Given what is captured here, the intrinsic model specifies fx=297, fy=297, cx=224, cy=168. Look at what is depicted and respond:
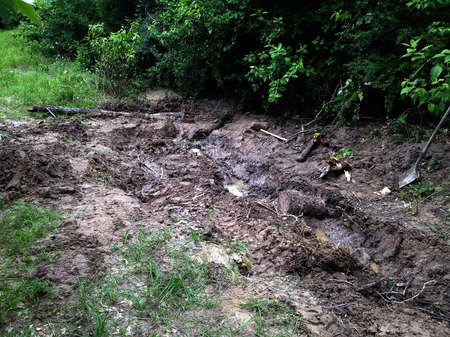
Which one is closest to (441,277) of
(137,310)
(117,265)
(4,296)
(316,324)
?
(316,324)

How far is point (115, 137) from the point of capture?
541cm

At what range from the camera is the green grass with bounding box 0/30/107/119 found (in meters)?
6.04

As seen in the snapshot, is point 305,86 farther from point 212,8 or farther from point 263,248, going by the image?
point 263,248

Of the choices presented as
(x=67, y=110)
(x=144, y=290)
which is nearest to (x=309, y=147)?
(x=144, y=290)

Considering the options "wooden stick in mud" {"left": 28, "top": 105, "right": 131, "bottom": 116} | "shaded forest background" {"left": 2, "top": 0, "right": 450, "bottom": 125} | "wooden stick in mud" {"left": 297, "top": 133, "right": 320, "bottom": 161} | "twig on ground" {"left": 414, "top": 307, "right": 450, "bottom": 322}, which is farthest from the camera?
"wooden stick in mud" {"left": 28, "top": 105, "right": 131, "bottom": 116}

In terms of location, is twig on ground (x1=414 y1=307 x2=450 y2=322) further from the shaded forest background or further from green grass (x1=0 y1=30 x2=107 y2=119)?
green grass (x1=0 y1=30 x2=107 y2=119)

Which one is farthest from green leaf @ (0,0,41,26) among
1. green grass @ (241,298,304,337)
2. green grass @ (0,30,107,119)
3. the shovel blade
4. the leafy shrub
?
the leafy shrub

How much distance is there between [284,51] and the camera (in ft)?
16.6

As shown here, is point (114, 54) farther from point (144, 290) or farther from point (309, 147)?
point (144, 290)

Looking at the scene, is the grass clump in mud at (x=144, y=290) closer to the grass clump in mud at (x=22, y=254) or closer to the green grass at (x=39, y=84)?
the grass clump in mud at (x=22, y=254)

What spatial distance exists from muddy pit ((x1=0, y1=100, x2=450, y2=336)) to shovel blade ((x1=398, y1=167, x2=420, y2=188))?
0.42 feet

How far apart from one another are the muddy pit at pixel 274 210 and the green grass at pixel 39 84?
1.11 meters

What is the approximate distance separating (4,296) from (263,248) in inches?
84.0

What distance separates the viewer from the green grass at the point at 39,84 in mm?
6035
